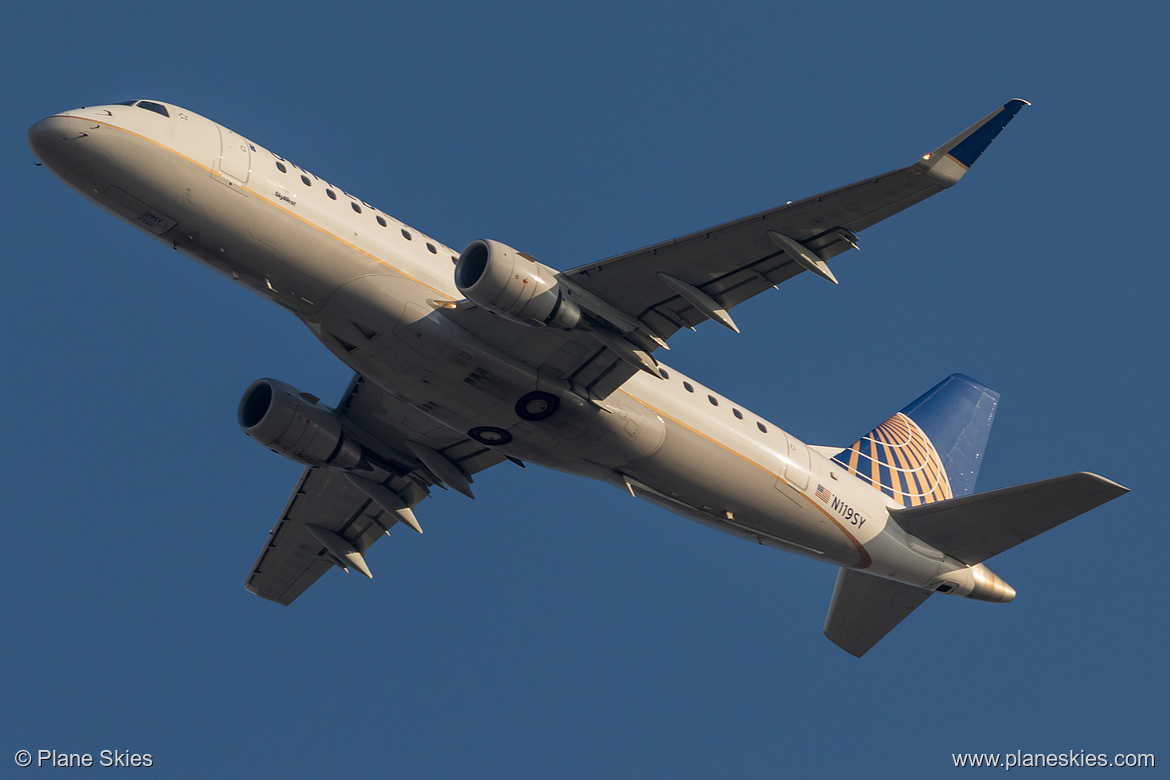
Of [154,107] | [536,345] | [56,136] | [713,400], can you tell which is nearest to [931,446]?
[713,400]

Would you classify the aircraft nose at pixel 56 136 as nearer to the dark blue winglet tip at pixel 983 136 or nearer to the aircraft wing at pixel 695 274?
the aircraft wing at pixel 695 274

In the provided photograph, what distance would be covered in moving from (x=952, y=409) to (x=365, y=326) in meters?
22.3

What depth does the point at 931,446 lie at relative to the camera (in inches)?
1618

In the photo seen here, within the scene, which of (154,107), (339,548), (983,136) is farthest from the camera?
(339,548)

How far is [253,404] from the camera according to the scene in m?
34.2

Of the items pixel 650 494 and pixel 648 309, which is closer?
pixel 648 309

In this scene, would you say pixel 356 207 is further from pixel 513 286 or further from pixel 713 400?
pixel 713 400

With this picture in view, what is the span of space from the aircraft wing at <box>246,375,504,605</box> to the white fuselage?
12.6 feet

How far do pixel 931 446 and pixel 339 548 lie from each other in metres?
19.2

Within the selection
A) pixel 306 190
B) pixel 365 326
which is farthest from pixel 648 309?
pixel 306 190

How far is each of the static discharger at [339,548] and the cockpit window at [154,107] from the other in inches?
577

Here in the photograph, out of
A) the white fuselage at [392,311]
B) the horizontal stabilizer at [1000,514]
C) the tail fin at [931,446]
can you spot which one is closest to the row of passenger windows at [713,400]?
the white fuselage at [392,311]

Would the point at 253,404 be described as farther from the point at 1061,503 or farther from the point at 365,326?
the point at 1061,503

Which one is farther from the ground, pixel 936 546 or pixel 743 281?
pixel 743 281
